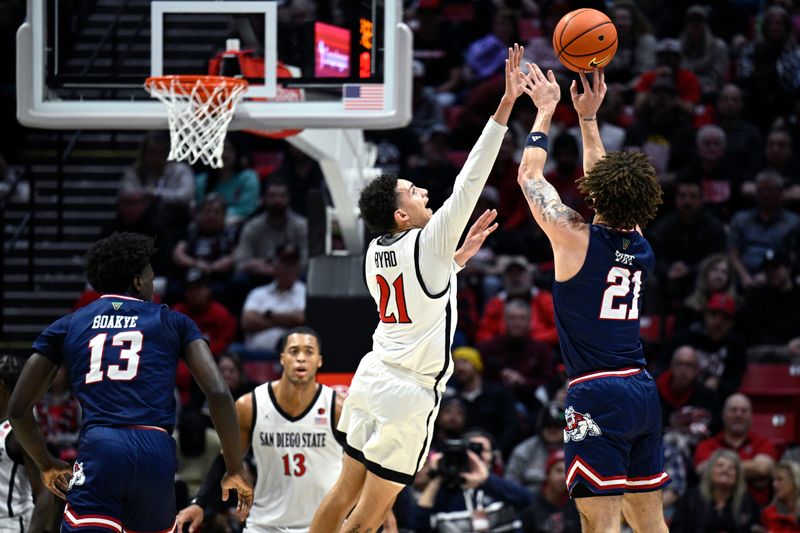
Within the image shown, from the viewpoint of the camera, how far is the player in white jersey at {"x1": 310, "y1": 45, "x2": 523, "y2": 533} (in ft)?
22.8

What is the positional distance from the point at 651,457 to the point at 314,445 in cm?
286

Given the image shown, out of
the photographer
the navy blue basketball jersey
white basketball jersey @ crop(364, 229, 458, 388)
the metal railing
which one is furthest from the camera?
the metal railing

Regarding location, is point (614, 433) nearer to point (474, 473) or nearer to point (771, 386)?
point (474, 473)

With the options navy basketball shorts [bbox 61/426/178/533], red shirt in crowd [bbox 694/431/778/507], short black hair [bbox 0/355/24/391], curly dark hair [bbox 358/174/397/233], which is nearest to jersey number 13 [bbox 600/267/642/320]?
curly dark hair [bbox 358/174/397/233]

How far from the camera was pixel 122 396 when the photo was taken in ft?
21.8

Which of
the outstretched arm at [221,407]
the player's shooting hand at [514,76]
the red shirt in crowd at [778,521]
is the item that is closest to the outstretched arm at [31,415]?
the outstretched arm at [221,407]

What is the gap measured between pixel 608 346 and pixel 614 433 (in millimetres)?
431

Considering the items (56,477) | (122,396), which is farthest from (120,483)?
(56,477)

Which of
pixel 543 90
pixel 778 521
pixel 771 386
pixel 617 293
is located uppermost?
pixel 543 90

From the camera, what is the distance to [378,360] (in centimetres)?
712

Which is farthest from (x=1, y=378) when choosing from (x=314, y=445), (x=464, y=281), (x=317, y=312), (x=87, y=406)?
(x=464, y=281)

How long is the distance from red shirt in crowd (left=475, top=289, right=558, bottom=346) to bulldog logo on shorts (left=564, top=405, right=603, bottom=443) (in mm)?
6684

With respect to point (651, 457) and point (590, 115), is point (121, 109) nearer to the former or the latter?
point (590, 115)

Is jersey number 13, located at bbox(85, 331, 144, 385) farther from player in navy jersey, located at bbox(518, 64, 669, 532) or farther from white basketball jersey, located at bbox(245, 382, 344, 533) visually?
white basketball jersey, located at bbox(245, 382, 344, 533)
